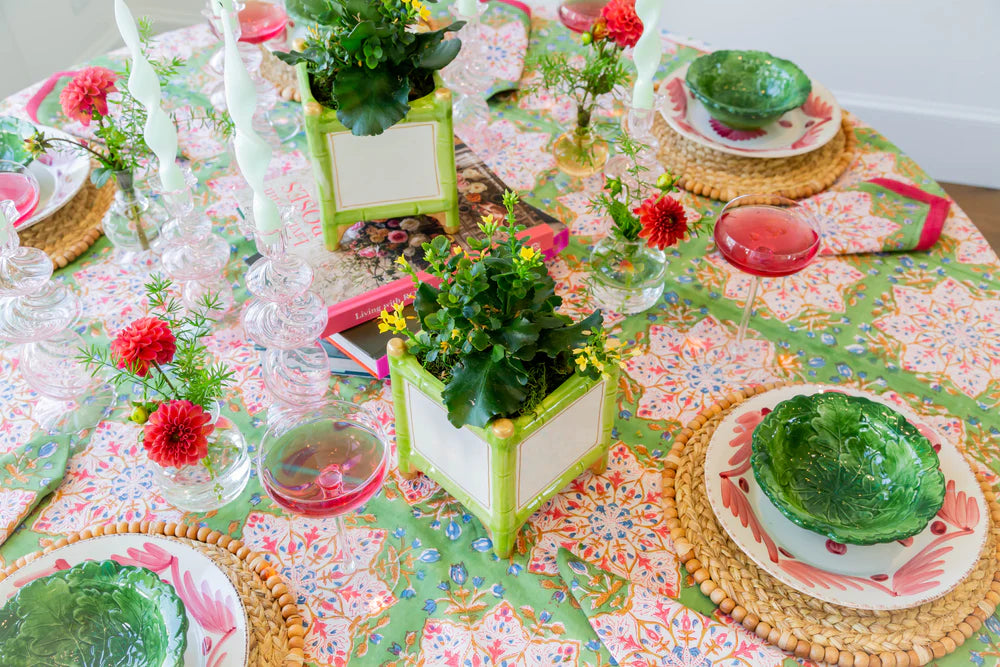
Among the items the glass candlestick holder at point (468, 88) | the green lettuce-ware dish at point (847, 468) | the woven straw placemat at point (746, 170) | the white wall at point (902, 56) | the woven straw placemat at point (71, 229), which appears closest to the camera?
the green lettuce-ware dish at point (847, 468)

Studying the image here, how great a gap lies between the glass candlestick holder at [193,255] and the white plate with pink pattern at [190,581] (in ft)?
1.34

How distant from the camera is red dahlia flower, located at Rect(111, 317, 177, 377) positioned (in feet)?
3.30

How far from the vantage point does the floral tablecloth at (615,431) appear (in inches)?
39.1

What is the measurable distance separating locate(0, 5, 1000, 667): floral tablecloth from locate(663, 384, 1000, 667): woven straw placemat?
2cm

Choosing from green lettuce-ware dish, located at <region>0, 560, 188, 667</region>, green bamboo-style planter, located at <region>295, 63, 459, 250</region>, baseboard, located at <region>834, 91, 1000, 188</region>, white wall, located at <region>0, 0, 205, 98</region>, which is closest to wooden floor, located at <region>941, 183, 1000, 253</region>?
baseboard, located at <region>834, 91, 1000, 188</region>

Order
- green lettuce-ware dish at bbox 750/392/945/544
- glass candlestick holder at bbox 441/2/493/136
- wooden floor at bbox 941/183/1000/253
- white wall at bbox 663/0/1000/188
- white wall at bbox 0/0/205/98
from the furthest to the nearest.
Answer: white wall at bbox 0/0/205/98, wooden floor at bbox 941/183/1000/253, white wall at bbox 663/0/1000/188, glass candlestick holder at bbox 441/2/493/136, green lettuce-ware dish at bbox 750/392/945/544

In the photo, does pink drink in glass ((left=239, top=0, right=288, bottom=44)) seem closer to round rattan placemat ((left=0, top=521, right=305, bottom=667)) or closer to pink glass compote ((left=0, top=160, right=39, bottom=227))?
pink glass compote ((left=0, top=160, right=39, bottom=227))

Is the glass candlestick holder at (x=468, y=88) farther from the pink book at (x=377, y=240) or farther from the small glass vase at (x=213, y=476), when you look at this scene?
the small glass vase at (x=213, y=476)

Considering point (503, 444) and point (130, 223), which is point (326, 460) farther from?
point (130, 223)

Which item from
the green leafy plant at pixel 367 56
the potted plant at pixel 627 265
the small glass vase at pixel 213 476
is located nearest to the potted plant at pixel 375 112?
the green leafy plant at pixel 367 56

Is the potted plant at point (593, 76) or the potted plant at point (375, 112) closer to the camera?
the potted plant at point (375, 112)

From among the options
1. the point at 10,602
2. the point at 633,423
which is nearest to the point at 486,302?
the point at 633,423

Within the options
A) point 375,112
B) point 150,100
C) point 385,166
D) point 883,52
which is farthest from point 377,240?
point 883,52

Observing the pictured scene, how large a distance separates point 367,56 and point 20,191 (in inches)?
27.7
